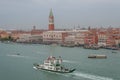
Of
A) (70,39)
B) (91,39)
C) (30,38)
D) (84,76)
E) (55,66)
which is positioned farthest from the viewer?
(30,38)

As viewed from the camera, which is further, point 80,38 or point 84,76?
point 80,38

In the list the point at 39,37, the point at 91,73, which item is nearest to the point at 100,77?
the point at 91,73

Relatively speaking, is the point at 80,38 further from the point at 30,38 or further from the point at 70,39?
the point at 30,38

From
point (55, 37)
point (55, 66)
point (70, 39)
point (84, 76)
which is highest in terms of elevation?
point (55, 37)

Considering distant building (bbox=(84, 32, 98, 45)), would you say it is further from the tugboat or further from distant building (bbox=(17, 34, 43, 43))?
the tugboat

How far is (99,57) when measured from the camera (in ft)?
33.0

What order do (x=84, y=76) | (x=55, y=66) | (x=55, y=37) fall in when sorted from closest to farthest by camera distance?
(x=84, y=76) → (x=55, y=66) → (x=55, y=37)

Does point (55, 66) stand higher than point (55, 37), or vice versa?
point (55, 37)

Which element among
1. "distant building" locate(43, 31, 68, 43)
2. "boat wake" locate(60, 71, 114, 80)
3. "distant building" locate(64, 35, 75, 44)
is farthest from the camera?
"distant building" locate(43, 31, 68, 43)

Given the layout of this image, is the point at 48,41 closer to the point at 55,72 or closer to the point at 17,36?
the point at 17,36

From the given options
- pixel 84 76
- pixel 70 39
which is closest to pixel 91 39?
pixel 70 39

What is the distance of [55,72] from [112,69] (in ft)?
4.22

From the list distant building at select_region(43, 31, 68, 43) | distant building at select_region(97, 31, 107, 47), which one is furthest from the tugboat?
distant building at select_region(43, 31, 68, 43)

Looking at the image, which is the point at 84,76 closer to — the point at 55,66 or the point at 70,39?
the point at 55,66
